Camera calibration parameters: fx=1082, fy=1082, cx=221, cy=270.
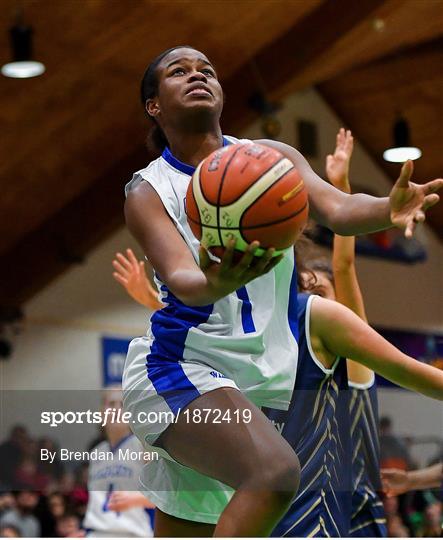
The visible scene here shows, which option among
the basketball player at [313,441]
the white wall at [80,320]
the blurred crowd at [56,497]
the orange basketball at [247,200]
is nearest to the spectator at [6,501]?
the blurred crowd at [56,497]

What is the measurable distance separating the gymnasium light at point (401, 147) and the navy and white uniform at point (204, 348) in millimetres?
9296

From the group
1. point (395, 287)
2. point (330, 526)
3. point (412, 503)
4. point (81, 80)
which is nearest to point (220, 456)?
point (330, 526)

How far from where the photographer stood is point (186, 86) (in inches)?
128

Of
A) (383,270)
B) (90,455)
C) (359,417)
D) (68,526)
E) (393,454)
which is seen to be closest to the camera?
(359,417)

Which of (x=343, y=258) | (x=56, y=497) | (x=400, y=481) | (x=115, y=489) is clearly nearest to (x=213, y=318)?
(x=343, y=258)

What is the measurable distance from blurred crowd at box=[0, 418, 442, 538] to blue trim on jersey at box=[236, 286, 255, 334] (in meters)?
1.48

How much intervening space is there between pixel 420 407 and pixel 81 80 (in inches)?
→ 224

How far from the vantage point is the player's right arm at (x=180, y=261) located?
2.55 m

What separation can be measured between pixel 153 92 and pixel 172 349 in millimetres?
862

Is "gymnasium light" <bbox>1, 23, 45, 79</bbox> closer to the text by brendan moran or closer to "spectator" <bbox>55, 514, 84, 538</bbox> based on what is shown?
the text by brendan moran

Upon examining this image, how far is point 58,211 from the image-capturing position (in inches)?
446

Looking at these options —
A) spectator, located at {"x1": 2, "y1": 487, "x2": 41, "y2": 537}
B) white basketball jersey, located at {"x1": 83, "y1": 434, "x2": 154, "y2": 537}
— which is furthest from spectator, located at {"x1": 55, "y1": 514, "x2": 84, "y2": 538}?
white basketball jersey, located at {"x1": 83, "y1": 434, "x2": 154, "y2": 537}

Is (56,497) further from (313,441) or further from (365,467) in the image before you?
(313,441)

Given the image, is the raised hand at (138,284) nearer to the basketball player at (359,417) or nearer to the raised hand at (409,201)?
the basketball player at (359,417)
